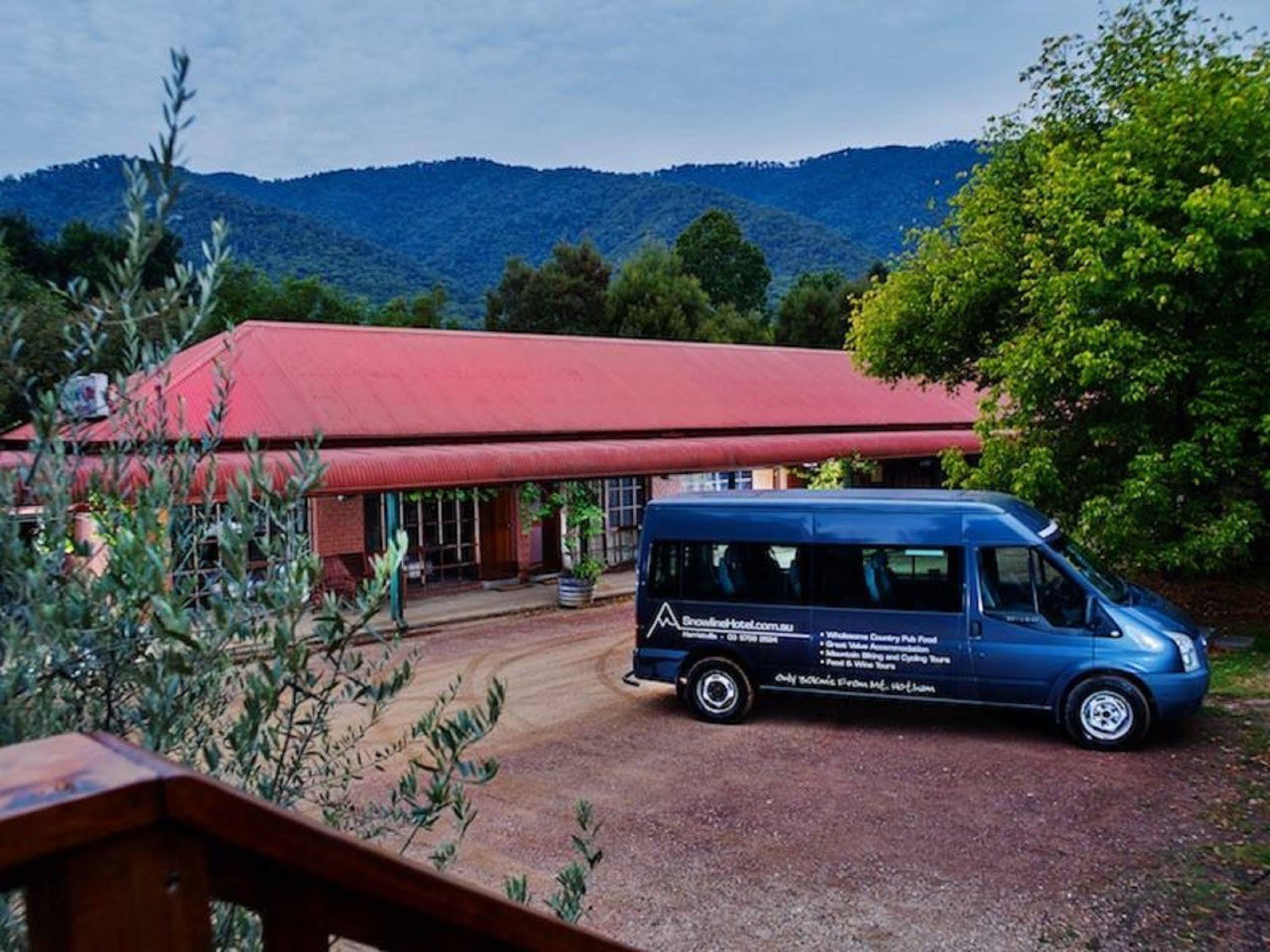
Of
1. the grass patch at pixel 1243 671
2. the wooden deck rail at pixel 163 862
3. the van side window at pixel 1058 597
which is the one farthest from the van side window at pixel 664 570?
the wooden deck rail at pixel 163 862

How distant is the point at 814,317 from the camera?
183 ft

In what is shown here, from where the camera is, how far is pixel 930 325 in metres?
16.2

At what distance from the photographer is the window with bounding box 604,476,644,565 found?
23219 millimetres

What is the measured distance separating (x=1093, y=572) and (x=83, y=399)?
388 inches

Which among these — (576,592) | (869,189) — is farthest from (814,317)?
(869,189)

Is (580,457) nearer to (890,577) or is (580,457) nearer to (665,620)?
(665,620)

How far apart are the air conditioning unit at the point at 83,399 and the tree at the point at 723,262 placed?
6982cm

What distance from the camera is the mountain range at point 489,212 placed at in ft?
283

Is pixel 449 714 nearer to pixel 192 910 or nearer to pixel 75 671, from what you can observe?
pixel 75 671

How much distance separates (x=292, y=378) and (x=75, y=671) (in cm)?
1800

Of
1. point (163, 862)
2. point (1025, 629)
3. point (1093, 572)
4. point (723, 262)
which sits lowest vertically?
point (1025, 629)

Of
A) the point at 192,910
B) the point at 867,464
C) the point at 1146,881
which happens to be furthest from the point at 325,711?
the point at 867,464

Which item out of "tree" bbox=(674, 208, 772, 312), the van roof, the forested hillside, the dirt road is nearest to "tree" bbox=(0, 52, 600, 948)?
the dirt road

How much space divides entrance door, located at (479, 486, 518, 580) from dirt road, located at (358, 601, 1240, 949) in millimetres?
9268
